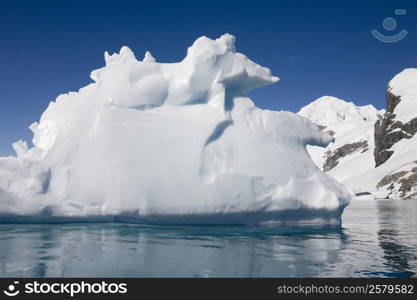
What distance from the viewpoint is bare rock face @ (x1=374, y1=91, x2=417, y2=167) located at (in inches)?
4134

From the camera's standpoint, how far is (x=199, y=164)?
580 inches

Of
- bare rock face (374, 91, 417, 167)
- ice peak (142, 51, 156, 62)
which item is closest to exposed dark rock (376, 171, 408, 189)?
bare rock face (374, 91, 417, 167)

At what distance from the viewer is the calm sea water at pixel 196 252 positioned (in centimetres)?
834

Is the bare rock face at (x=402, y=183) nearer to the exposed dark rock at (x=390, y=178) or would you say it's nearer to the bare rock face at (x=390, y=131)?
the exposed dark rock at (x=390, y=178)

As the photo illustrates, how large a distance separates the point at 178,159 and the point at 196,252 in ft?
17.1

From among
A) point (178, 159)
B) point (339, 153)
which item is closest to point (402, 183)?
point (178, 159)

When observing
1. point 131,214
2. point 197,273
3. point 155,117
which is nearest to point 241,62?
point 155,117

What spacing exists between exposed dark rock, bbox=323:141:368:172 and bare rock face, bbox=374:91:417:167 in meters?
47.1

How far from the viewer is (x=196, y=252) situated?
1034 cm

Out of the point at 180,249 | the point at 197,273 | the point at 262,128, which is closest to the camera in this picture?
the point at 197,273

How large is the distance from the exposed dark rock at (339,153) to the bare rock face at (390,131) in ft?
→ 154

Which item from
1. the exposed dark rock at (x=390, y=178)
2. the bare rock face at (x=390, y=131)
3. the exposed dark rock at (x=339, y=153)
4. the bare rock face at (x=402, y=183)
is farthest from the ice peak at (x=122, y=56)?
the exposed dark rock at (x=339, y=153)

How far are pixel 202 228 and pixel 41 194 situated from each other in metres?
6.15

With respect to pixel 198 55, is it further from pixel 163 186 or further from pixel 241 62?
pixel 163 186
